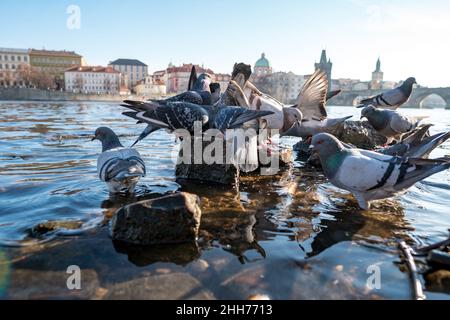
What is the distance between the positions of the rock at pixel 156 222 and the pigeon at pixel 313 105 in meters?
5.40

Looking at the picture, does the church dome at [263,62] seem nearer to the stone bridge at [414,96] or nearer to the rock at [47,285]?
the stone bridge at [414,96]

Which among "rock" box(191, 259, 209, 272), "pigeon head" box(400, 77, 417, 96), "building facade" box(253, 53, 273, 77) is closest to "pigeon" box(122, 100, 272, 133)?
"rock" box(191, 259, 209, 272)

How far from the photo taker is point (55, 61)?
375ft

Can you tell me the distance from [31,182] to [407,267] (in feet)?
18.1

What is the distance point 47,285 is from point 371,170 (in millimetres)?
3569

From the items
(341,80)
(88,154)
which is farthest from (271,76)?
(88,154)

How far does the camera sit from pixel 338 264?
9.51ft

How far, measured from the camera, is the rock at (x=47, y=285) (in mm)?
2336

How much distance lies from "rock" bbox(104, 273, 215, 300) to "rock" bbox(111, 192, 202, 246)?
0.62 metres

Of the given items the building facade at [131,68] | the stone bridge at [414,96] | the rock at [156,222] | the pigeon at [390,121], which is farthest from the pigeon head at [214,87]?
the building facade at [131,68]

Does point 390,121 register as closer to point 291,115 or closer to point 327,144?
point 291,115

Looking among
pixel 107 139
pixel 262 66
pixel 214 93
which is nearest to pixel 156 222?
pixel 107 139

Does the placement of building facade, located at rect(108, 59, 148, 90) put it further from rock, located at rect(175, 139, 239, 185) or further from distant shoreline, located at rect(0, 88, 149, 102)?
rock, located at rect(175, 139, 239, 185)
